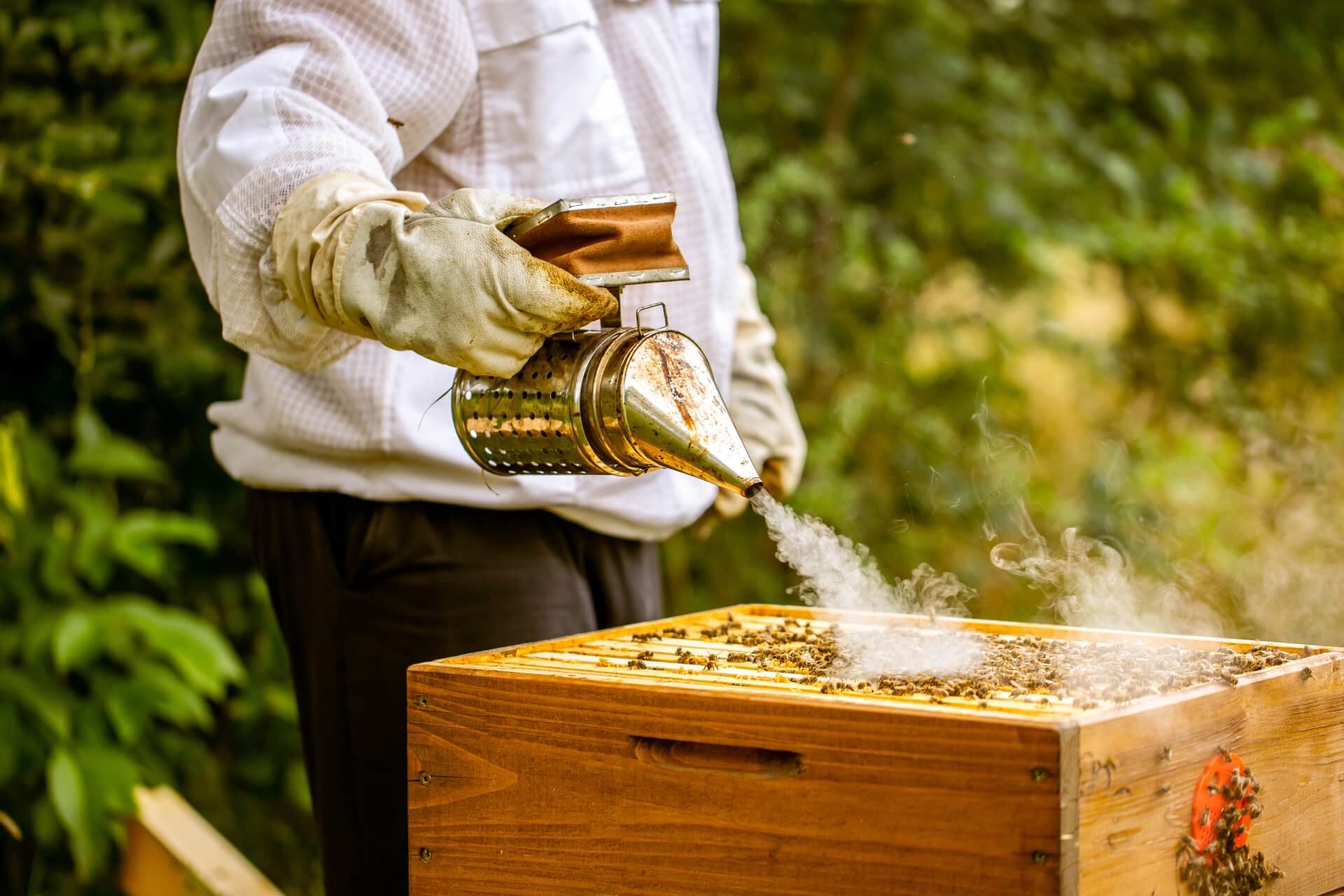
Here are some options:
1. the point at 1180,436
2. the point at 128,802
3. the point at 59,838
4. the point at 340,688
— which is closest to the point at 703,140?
the point at 340,688

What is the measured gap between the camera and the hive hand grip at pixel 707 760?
115cm

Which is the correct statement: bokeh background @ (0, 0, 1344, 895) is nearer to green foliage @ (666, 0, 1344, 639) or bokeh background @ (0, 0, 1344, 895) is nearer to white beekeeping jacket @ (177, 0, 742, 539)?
green foliage @ (666, 0, 1344, 639)

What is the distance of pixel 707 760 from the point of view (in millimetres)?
1238

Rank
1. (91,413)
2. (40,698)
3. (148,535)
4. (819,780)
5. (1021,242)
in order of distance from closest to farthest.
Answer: (819,780)
(40,698)
(148,535)
(91,413)
(1021,242)

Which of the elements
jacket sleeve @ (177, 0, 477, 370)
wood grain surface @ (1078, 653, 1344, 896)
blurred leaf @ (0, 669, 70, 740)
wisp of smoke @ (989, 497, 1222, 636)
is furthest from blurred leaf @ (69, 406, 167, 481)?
wood grain surface @ (1078, 653, 1344, 896)

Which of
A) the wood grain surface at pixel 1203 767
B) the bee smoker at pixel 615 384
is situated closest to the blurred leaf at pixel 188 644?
the bee smoker at pixel 615 384

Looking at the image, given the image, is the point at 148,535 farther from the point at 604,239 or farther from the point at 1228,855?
the point at 1228,855

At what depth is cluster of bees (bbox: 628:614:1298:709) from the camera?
1.17m

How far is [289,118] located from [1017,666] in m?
0.96

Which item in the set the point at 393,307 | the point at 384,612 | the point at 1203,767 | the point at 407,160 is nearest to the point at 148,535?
the point at 384,612

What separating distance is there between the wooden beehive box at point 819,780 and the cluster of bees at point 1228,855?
2cm

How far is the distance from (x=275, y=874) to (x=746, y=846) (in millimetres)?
2412

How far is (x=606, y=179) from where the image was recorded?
66.6 inches

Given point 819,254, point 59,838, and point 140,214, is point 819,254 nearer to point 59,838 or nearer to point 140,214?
point 140,214
